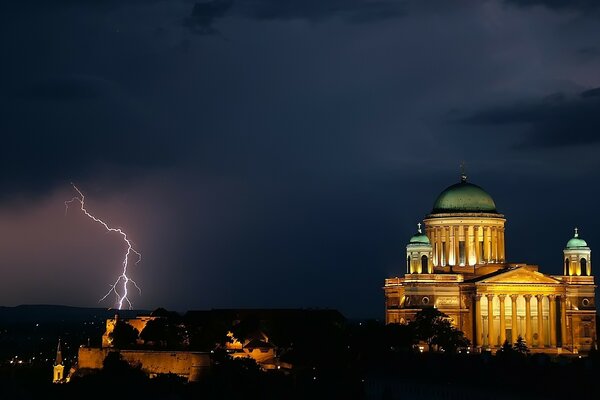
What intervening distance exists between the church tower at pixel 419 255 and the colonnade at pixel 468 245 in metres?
3.51

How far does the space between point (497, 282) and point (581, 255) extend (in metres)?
8.95

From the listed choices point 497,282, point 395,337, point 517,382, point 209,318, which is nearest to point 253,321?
point 209,318

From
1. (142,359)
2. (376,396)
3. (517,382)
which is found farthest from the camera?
(142,359)

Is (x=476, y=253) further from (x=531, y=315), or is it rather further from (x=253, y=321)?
(x=253, y=321)

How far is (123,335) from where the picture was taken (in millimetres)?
135375

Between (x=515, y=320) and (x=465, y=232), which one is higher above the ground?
(x=465, y=232)

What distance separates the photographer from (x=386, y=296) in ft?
495

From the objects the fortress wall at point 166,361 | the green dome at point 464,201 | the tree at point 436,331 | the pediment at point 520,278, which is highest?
the green dome at point 464,201

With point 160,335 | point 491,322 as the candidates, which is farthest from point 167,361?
point 491,322

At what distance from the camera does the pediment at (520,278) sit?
471 ft

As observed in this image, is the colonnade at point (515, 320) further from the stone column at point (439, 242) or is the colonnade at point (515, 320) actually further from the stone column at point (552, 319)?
the stone column at point (439, 242)

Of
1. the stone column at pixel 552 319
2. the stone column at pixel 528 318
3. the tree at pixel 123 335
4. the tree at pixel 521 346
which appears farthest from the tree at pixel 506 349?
the tree at pixel 123 335

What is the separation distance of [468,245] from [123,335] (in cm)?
3465

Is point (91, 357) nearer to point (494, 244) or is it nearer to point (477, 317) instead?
point (477, 317)
